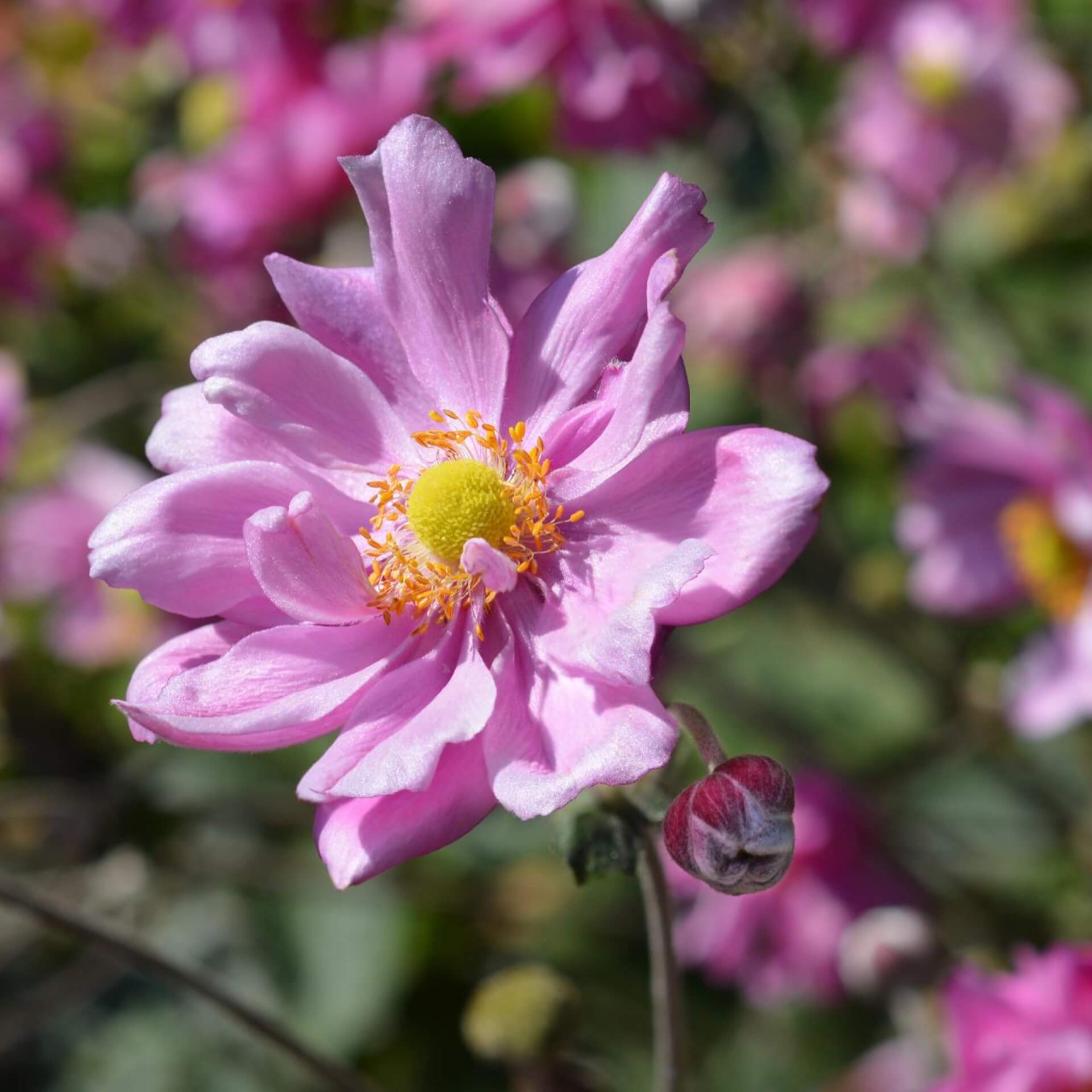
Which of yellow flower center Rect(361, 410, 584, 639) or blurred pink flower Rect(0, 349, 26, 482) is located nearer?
yellow flower center Rect(361, 410, 584, 639)

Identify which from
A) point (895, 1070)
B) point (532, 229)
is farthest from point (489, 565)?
point (895, 1070)

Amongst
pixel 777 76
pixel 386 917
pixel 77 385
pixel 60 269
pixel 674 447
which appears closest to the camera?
pixel 674 447

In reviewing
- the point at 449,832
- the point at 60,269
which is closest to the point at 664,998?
the point at 449,832

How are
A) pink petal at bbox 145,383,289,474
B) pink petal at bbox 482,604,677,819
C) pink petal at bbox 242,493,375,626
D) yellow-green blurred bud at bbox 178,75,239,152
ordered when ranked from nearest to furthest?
1. pink petal at bbox 482,604,677,819
2. pink petal at bbox 242,493,375,626
3. pink petal at bbox 145,383,289,474
4. yellow-green blurred bud at bbox 178,75,239,152

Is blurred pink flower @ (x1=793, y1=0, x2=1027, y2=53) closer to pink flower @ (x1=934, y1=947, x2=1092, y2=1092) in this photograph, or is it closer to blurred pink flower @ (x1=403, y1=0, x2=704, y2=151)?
blurred pink flower @ (x1=403, y1=0, x2=704, y2=151)

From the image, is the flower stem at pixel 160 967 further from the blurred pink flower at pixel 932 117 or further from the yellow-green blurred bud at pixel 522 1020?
the blurred pink flower at pixel 932 117

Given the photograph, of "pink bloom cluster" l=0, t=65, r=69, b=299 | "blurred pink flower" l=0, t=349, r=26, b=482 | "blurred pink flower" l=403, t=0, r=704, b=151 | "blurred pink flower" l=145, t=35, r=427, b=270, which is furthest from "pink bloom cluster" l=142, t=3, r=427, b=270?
"blurred pink flower" l=0, t=349, r=26, b=482

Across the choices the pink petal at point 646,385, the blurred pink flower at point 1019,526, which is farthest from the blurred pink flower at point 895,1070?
the pink petal at point 646,385

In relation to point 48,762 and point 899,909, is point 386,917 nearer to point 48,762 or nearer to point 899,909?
point 48,762
